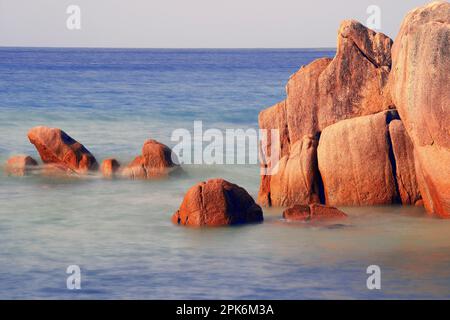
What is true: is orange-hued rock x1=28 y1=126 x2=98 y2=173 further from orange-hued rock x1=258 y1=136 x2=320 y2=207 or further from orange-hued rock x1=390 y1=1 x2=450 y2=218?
orange-hued rock x1=390 y1=1 x2=450 y2=218

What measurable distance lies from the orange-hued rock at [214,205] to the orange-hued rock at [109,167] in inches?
315

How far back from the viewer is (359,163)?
23.8 m

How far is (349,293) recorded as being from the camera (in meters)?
18.1

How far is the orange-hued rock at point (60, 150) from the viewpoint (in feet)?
100

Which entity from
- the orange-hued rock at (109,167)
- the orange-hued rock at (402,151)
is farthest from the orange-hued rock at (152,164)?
the orange-hued rock at (402,151)

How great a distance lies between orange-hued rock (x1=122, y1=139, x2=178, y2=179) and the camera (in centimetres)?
2994

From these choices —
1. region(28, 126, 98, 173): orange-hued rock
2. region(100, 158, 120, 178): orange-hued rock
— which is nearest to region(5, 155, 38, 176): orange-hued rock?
region(28, 126, 98, 173): orange-hued rock

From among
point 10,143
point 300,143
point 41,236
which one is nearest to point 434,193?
point 300,143

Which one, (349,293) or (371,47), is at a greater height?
(371,47)

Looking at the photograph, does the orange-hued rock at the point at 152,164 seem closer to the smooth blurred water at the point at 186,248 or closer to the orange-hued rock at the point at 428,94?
the smooth blurred water at the point at 186,248

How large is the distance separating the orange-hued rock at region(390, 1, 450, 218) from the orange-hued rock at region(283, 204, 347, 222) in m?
2.05
